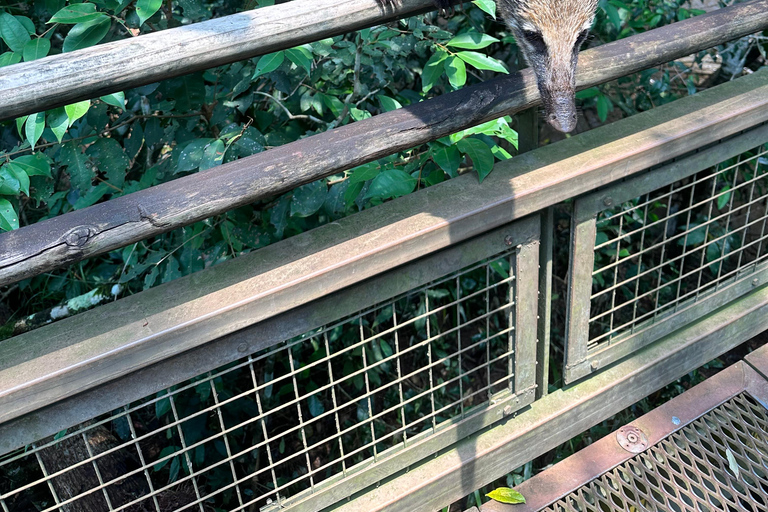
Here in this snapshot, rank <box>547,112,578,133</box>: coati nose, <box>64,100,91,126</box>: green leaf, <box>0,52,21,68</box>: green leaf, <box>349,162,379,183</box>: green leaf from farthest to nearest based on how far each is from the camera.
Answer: <box>547,112,578,133</box>: coati nose < <box>349,162,379,183</box>: green leaf < <box>0,52,21,68</box>: green leaf < <box>64,100,91,126</box>: green leaf

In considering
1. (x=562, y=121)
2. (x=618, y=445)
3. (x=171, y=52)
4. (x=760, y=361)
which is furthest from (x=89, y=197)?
(x=760, y=361)

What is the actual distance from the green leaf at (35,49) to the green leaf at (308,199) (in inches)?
24.3

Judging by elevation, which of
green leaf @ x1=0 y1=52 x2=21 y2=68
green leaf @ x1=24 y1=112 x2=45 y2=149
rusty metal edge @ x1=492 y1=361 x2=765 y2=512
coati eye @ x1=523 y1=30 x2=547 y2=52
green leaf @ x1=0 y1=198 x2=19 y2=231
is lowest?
rusty metal edge @ x1=492 y1=361 x2=765 y2=512

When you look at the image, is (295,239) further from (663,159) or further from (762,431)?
(762,431)

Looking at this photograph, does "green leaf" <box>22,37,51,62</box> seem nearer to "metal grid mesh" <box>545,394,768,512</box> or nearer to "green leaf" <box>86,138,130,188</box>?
"green leaf" <box>86,138,130,188</box>

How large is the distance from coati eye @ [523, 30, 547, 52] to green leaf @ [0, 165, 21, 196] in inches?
55.3

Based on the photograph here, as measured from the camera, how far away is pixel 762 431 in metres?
1.73

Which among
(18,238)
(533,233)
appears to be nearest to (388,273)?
(533,233)

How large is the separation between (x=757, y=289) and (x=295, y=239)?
4.81ft

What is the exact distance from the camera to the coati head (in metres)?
1.66

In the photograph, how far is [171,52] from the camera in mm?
1071

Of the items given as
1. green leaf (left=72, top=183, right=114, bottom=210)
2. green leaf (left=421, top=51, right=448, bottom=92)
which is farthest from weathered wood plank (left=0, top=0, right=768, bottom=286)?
green leaf (left=72, top=183, right=114, bottom=210)

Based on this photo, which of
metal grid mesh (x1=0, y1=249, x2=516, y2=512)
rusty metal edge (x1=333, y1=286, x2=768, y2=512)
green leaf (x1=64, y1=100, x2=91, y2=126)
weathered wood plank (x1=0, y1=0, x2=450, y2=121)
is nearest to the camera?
weathered wood plank (x1=0, y1=0, x2=450, y2=121)

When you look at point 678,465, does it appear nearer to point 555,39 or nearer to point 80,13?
point 555,39
